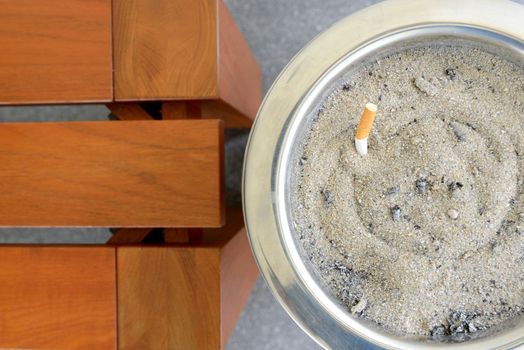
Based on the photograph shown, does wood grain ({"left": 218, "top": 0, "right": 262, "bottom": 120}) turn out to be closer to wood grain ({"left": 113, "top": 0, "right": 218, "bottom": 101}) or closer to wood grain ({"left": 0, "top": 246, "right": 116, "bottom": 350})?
wood grain ({"left": 113, "top": 0, "right": 218, "bottom": 101})

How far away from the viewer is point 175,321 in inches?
27.1

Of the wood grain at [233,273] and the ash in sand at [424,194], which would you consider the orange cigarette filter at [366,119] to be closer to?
the ash in sand at [424,194]

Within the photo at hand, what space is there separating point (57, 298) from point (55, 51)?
1.22 ft

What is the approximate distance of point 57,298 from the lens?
713mm

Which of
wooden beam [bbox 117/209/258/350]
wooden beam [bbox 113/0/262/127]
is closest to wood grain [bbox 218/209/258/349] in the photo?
wooden beam [bbox 117/209/258/350]

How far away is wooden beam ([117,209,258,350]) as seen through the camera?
2.24 ft

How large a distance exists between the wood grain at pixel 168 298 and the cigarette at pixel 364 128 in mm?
290

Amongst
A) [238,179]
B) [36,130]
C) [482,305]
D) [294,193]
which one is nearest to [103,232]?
[238,179]

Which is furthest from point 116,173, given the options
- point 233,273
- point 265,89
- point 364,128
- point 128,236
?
point 265,89

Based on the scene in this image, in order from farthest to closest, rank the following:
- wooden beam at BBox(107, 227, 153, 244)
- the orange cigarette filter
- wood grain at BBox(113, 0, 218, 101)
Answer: wooden beam at BBox(107, 227, 153, 244) < wood grain at BBox(113, 0, 218, 101) < the orange cigarette filter

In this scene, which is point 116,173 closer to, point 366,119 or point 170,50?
point 170,50

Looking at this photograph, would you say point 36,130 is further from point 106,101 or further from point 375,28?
point 375,28

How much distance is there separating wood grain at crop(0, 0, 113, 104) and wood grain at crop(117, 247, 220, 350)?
0.25 m

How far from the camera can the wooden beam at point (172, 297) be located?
2.24 feet
